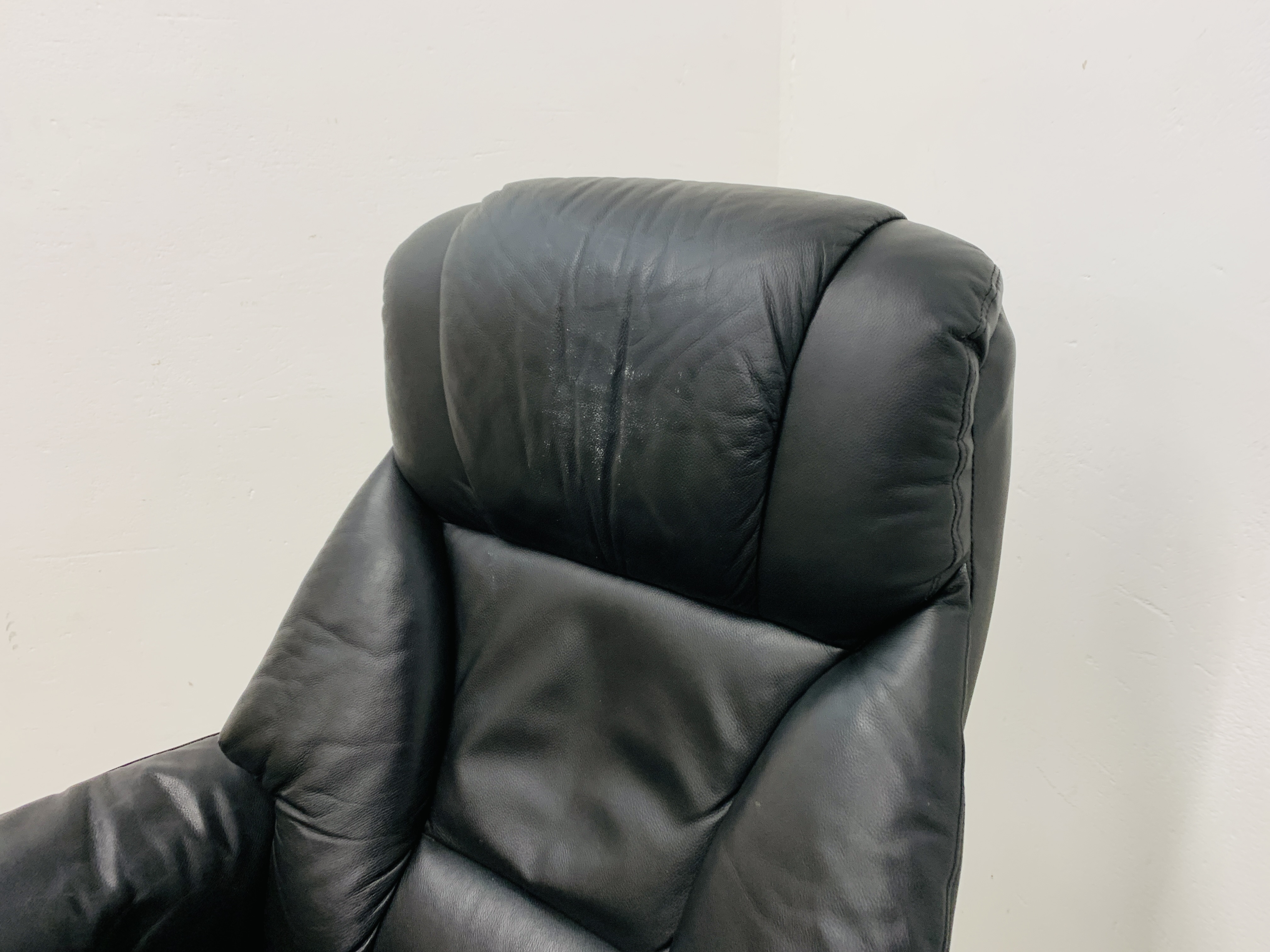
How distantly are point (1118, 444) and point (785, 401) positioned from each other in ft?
1.25

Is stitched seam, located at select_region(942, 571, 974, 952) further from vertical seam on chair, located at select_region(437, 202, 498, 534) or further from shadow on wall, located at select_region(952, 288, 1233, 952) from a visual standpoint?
vertical seam on chair, located at select_region(437, 202, 498, 534)

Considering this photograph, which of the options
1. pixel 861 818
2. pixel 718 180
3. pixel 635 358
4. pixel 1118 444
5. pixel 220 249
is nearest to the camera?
pixel 861 818

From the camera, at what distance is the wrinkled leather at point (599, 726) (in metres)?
0.64

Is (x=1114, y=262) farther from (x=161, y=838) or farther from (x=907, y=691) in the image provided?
(x=161, y=838)

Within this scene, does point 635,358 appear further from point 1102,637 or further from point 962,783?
point 1102,637

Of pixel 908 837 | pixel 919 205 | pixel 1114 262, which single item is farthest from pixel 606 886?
pixel 919 205

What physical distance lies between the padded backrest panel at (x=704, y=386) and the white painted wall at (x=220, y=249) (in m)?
0.41

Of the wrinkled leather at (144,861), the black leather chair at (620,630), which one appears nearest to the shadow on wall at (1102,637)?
the black leather chair at (620,630)

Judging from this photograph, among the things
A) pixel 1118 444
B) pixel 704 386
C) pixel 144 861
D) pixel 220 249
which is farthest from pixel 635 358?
pixel 220 249

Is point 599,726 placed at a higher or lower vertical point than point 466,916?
higher

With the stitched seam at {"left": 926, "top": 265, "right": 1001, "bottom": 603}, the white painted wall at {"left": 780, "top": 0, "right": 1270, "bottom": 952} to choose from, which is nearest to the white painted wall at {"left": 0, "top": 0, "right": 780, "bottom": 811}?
the white painted wall at {"left": 780, "top": 0, "right": 1270, "bottom": 952}

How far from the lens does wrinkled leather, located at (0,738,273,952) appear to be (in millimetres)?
659

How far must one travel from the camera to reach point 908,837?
0.51 m

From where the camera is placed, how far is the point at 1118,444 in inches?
29.4
